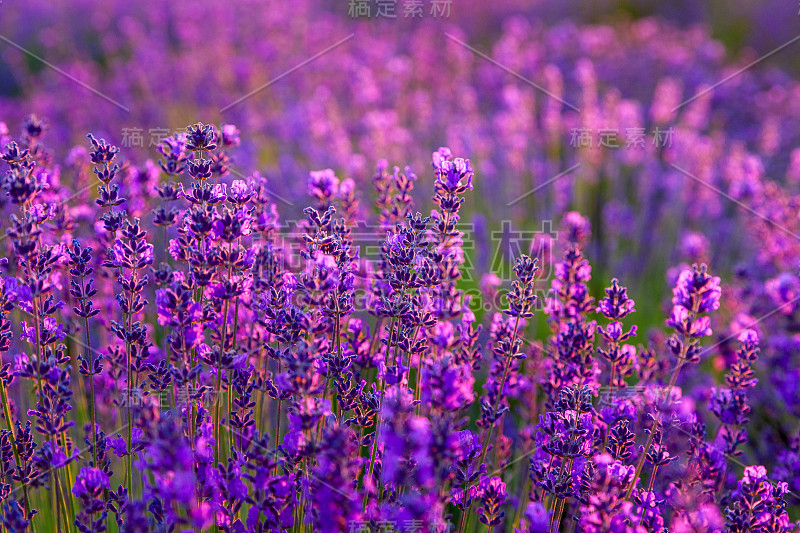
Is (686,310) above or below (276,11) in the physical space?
below

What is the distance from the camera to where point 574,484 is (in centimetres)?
203

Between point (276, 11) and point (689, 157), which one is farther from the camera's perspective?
point (276, 11)

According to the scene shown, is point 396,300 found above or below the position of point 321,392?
above

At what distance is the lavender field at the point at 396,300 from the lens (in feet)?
6.20

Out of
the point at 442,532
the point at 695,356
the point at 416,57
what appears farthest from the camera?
the point at 416,57

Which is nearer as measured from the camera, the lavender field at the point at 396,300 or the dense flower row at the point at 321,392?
the dense flower row at the point at 321,392

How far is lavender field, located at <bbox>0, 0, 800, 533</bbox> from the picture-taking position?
1.89 m

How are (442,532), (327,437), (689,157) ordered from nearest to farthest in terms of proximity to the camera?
1. (327,437)
2. (442,532)
3. (689,157)

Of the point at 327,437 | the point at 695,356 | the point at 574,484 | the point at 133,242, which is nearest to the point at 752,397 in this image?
the point at 695,356

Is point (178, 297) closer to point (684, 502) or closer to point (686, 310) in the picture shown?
point (684, 502)

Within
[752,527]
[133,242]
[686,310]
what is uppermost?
[133,242]

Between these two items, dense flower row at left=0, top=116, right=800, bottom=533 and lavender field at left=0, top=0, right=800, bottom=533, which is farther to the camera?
lavender field at left=0, top=0, right=800, bottom=533

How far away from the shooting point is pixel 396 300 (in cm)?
209

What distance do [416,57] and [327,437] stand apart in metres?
7.67
